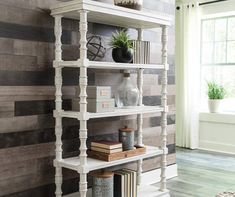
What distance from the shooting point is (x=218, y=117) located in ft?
17.7

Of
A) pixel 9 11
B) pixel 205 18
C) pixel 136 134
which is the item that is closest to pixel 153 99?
pixel 136 134

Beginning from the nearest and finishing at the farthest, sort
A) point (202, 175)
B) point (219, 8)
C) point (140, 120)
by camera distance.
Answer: point (140, 120) < point (202, 175) < point (219, 8)

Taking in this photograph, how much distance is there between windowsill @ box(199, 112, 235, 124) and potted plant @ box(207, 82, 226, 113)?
8cm

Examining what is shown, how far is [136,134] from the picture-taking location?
3.51 m

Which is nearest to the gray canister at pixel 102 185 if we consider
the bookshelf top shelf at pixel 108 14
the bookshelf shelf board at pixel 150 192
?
the bookshelf shelf board at pixel 150 192

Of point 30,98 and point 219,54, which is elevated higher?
point 219,54

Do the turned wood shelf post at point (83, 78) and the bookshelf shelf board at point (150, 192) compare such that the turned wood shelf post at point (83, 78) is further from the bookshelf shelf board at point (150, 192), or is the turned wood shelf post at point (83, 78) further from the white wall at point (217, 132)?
the white wall at point (217, 132)

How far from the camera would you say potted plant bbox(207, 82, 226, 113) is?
5.39 metres

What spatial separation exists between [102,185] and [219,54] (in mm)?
3737

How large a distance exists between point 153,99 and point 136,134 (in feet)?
1.55

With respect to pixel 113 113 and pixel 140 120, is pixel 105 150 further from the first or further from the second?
pixel 140 120

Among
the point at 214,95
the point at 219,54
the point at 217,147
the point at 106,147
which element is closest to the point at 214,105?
the point at 214,95

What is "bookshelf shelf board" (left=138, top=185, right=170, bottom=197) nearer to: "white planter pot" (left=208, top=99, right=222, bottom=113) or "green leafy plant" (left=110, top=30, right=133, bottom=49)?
"green leafy plant" (left=110, top=30, right=133, bottom=49)

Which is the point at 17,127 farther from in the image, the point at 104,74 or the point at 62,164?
the point at 104,74
